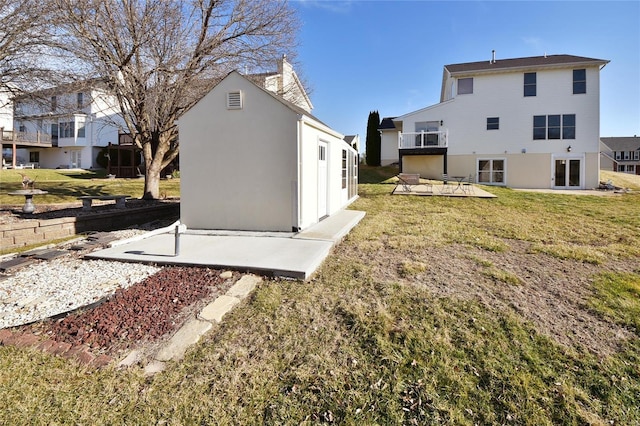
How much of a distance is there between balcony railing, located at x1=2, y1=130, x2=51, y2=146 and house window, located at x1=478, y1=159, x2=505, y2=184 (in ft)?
117

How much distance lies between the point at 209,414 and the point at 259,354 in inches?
29.5

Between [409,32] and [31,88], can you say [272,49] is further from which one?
[31,88]

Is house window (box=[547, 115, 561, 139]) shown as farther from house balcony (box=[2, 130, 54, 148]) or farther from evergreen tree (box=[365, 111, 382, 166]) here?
house balcony (box=[2, 130, 54, 148])

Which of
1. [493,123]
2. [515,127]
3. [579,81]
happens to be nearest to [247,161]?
[493,123]

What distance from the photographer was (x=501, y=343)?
10.5 ft

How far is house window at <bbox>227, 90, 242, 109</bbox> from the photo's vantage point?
24.4 feet

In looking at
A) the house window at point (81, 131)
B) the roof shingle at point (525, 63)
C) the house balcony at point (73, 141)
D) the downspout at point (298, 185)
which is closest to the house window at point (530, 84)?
the roof shingle at point (525, 63)

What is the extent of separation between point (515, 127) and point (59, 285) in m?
24.1

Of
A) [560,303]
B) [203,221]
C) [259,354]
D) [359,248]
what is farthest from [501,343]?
[203,221]

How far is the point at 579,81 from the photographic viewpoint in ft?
66.8

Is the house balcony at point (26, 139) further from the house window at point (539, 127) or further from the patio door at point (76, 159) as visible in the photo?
the house window at point (539, 127)

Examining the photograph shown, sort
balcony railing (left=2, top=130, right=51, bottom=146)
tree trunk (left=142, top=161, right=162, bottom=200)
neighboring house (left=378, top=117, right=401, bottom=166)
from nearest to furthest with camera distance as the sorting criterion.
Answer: tree trunk (left=142, top=161, right=162, bottom=200) → balcony railing (left=2, top=130, right=51, bottom=146) → neighboring house (left=378, top=117, right=401, bottom=166)

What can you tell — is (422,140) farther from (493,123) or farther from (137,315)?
(137,315)

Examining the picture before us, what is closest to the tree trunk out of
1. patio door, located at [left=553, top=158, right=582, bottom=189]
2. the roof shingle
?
the roof shingle
